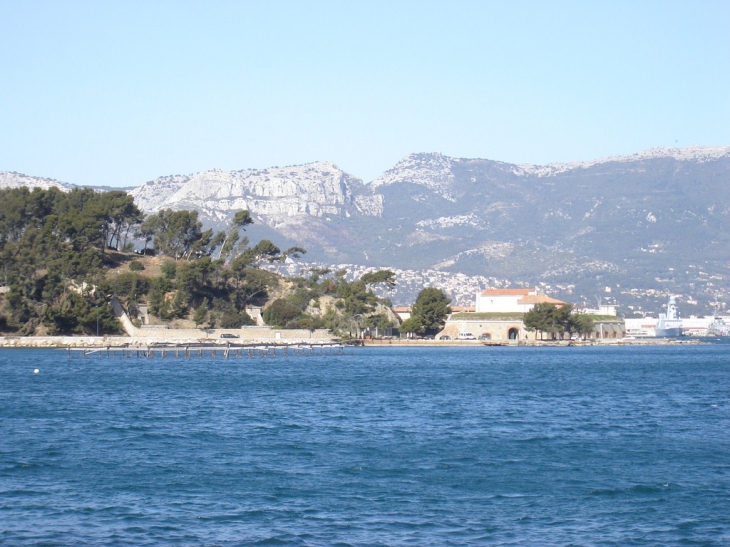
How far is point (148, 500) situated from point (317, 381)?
3227 centimetres

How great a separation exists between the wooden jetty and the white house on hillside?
32.0 m

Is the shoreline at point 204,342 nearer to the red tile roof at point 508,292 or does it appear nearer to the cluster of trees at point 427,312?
the cluster of trees at point 427,312

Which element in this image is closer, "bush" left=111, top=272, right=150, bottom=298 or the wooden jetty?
the wooden jetty

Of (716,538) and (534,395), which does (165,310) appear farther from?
(716,538)

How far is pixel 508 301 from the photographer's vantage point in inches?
4840

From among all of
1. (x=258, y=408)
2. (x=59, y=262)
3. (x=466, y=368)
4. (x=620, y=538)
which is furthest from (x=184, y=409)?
(x=59, y=262)

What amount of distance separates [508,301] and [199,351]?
5008cm

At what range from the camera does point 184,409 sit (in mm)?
36906

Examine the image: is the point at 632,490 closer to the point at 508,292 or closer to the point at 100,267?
the point at 100,267

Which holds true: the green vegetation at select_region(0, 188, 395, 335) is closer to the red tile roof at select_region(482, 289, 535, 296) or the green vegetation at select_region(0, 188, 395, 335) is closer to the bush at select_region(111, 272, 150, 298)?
the bush at select_region(111, 272, 150, 298)

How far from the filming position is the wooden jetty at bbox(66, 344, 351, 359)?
78.2 metres

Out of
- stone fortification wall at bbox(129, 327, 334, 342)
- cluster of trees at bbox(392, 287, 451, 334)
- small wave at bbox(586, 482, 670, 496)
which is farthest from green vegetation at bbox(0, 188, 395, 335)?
small wave at bbox(586, 482, 670, 496)

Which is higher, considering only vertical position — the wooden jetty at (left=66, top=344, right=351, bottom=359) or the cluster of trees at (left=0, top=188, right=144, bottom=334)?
the cluster of trees at (left=0, top=188, right=144, bottom=334)

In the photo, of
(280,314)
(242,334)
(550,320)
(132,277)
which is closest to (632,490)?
(242,334)
